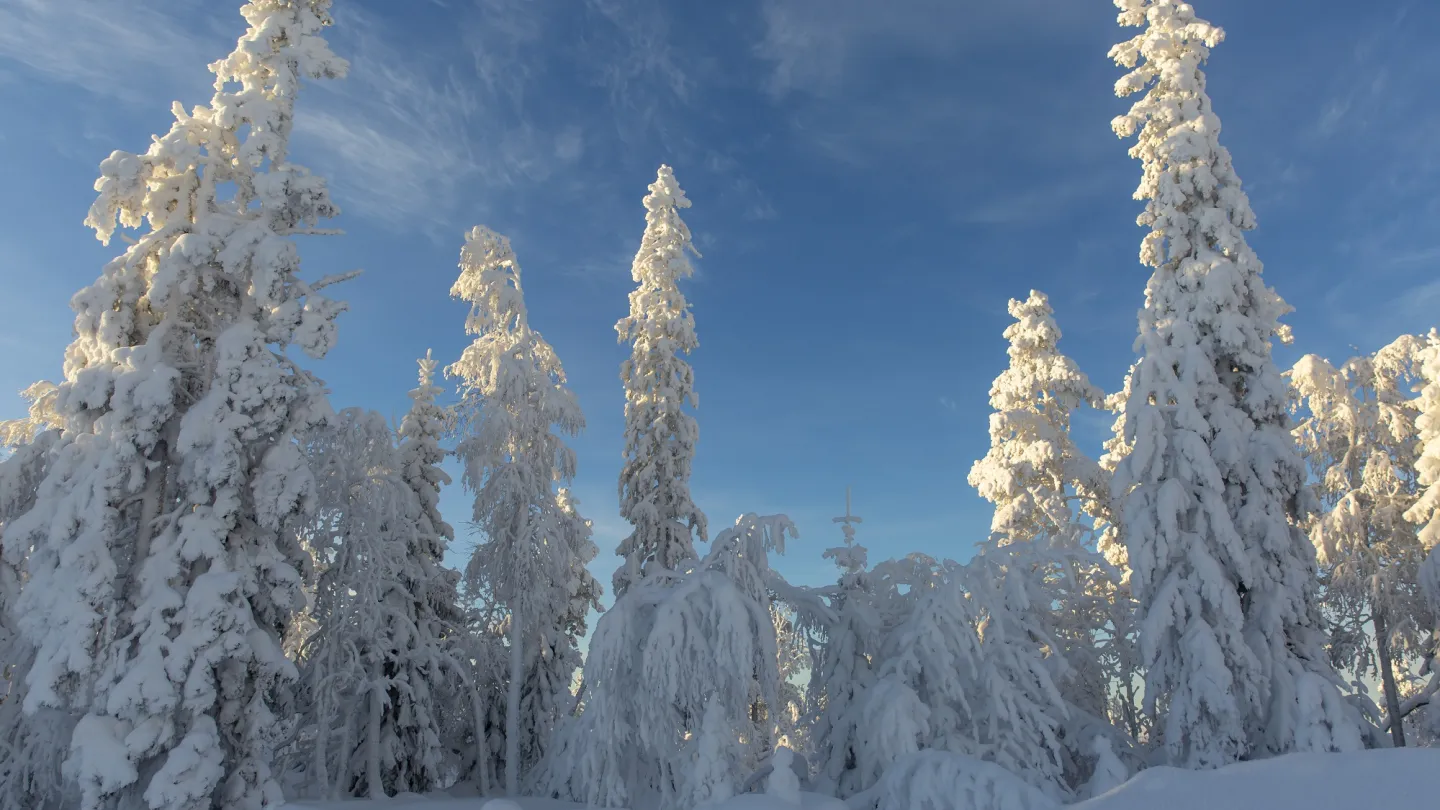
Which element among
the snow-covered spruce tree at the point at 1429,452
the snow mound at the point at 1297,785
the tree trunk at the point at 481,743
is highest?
the snow-covered spruce tree at the point at 1429,452

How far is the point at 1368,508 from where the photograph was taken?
899 inches

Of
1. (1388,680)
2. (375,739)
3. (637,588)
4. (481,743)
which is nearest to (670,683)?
(637,588)

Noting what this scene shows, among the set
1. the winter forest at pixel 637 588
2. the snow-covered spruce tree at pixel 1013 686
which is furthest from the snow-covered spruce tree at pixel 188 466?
the snow-covered spruce tree at pixel 1013 686

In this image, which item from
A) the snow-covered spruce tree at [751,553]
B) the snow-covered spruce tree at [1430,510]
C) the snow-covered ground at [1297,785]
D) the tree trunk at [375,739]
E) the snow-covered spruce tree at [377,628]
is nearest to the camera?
the snow-covered ground at [1297,785]

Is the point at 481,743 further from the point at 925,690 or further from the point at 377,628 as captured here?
the point at 925,690

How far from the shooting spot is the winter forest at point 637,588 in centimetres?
1237

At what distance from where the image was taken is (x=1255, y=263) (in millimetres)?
17094

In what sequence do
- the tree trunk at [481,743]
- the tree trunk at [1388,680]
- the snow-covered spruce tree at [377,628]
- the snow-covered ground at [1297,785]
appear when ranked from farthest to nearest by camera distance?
the tree trunk at [481,743] → the tree trunk at [1388,680] → the snow-covered spruce tree at [377,628] → the snow-covered ground at [1297,785]

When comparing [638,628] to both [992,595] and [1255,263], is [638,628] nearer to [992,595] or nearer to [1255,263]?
[992,595]

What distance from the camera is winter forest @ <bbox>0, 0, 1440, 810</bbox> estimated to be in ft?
40.6

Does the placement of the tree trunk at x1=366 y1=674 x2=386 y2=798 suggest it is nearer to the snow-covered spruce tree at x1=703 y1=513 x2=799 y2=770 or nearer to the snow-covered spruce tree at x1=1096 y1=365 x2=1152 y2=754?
the snow-covered spruce tree at x1=703 y1=513 x2=799 y2=770

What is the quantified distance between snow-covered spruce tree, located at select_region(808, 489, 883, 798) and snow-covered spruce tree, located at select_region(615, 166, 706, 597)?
8.10 meters

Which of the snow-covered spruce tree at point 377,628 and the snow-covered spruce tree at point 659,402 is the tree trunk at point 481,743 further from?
the snow-covered spruce tree at point 659,402

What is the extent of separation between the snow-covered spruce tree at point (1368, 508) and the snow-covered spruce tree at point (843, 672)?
13.7 metres
